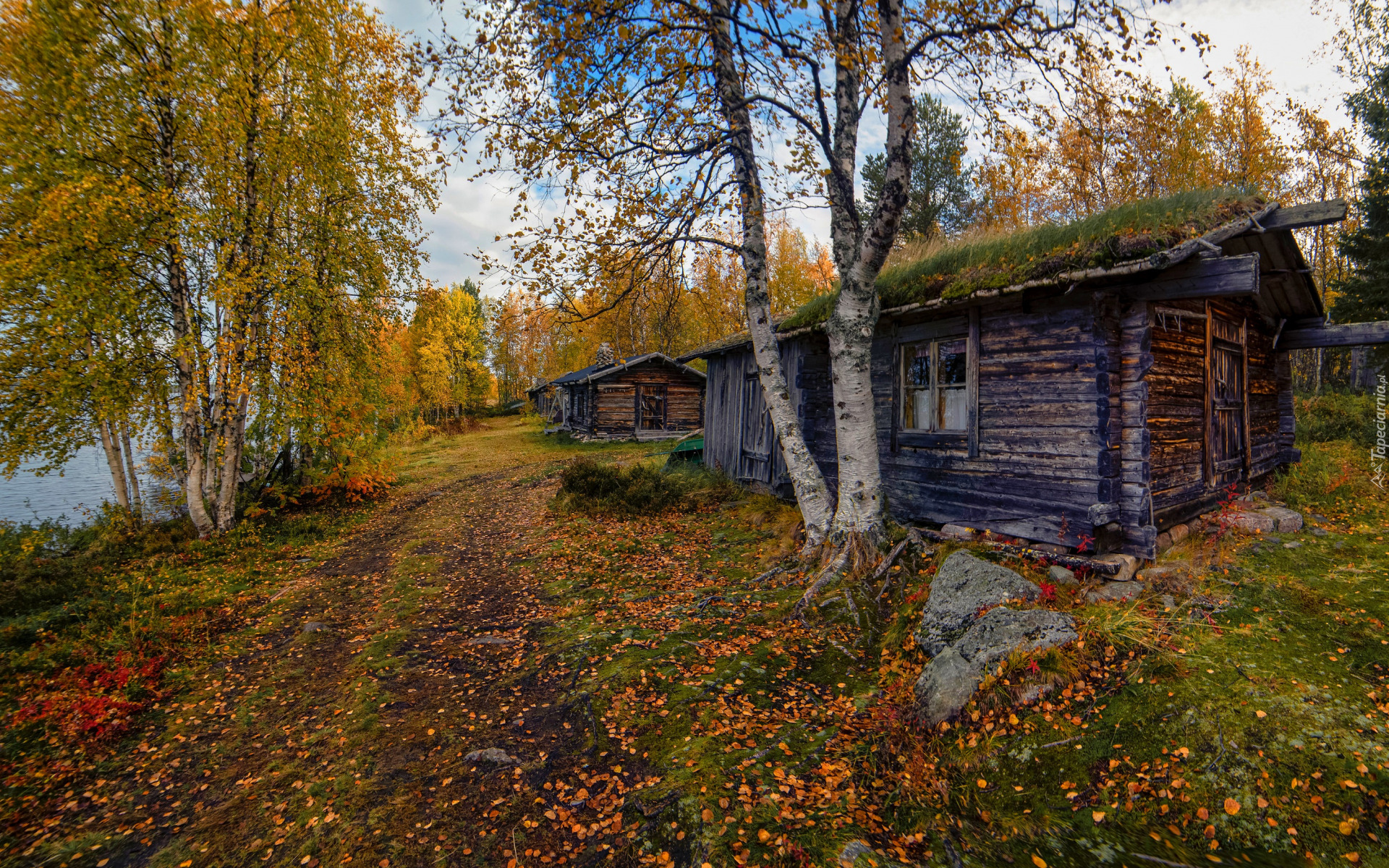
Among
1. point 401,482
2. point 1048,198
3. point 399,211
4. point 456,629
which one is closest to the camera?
point 456,629

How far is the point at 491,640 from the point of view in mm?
6809

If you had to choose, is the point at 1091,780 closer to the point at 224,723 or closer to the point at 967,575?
the point at 967,575

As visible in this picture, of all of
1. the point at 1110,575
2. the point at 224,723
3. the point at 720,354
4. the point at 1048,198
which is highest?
the point at 1048,198

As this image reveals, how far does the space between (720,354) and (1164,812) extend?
13188 millimetres

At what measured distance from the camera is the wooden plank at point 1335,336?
27.6ft

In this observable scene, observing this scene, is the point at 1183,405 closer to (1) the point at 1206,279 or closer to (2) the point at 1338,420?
(1) the point at 1206,279

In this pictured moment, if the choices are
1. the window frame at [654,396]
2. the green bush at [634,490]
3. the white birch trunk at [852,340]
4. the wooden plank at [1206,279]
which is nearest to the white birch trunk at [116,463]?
the green bush at [634,490]

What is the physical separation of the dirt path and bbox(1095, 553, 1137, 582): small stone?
607cm

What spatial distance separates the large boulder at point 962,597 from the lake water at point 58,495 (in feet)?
55.9

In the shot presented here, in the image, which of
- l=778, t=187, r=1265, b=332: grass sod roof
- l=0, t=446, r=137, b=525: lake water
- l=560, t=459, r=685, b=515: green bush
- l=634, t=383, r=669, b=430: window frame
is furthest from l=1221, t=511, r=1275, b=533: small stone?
l=634, t=383, r=669, b=430: window frame

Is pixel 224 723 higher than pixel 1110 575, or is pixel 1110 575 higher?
pixel 1110 575

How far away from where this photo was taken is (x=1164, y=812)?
319cm

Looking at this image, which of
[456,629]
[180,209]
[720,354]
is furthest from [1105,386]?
[180,209]

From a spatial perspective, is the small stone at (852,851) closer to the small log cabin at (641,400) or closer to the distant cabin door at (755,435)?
the distant cabin door at (755,435)
